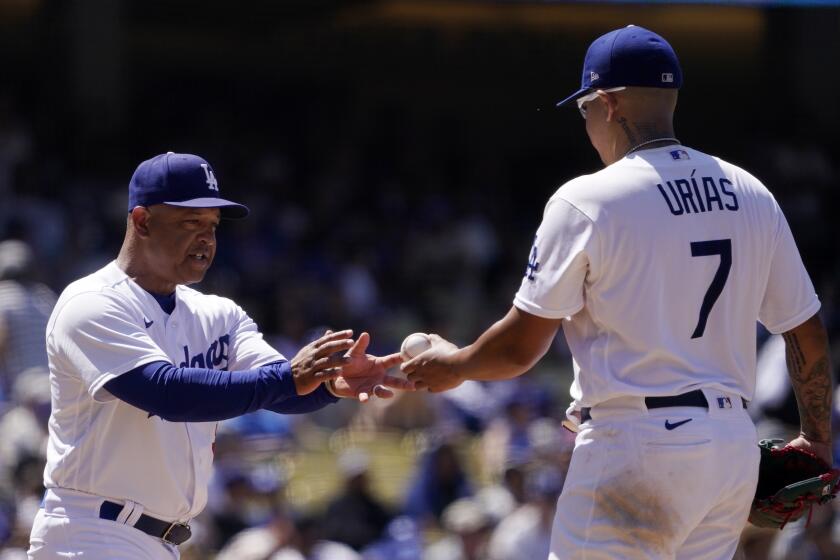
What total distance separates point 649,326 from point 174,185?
1420 mm

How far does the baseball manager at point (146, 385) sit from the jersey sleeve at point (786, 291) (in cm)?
116

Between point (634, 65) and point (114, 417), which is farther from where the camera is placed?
point (114, 417)

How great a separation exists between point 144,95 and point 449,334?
6.34 m

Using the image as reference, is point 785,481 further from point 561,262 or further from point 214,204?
point 214,204

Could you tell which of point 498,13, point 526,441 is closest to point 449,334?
point 526,441

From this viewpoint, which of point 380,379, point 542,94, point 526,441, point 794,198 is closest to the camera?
point 380,379

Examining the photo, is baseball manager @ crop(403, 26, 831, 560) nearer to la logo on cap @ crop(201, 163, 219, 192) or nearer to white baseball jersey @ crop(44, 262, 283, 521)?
white baseball jersey @ crop(44, 262, 283, 521)

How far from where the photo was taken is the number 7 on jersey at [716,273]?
3.43 m

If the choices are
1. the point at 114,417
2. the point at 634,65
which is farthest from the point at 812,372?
the point at 114,417

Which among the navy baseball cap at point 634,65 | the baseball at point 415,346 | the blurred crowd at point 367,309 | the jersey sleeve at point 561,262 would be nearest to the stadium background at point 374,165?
the blurred crowd at point 367,309

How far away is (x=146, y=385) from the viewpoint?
3652 mm

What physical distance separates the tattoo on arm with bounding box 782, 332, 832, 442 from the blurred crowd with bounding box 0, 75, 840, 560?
3469 millimetres

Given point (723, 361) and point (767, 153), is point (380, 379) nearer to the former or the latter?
point (723, 361)

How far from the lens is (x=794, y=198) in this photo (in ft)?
51.3
